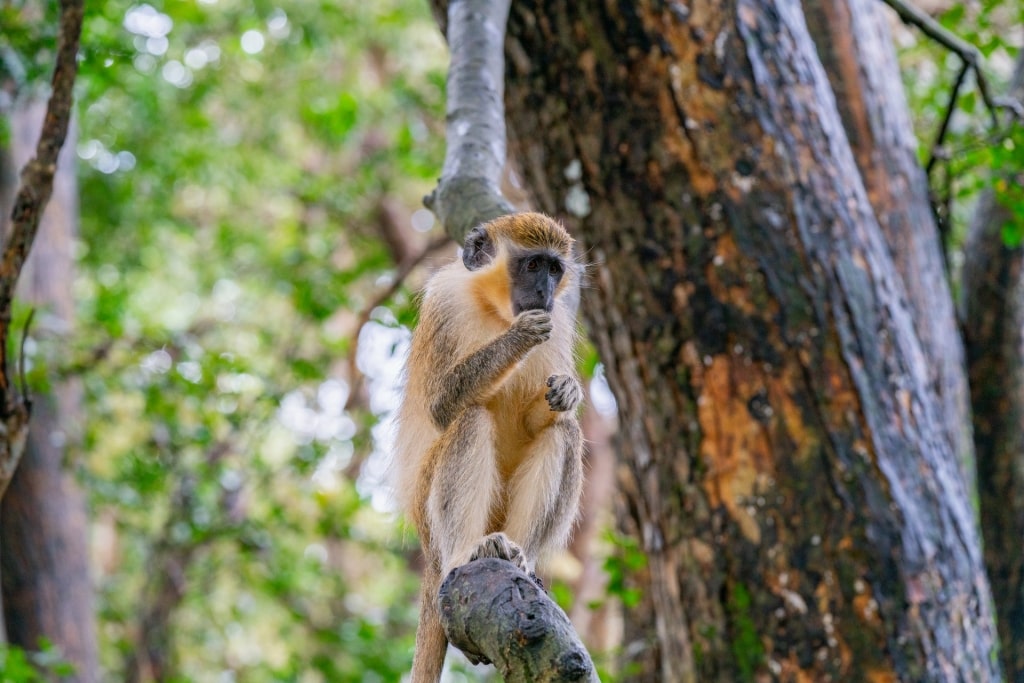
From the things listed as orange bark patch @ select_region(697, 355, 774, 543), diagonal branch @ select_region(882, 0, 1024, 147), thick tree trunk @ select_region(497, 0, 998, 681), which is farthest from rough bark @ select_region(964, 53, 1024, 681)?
orange bark patch @ select_region(697, 355, 774, 543)

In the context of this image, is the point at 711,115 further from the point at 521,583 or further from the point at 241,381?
the point at 241,381

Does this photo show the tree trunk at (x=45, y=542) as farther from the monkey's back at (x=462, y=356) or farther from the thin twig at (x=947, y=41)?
the thin twig at (x=947, y=41)

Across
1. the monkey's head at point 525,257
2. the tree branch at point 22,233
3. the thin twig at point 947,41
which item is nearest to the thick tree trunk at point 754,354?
the thin twig at point 947,41

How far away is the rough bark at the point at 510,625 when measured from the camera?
1964mm

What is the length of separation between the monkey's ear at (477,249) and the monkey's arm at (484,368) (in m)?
0.22

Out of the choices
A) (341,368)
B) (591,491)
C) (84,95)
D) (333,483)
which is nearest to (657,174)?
(84,95)

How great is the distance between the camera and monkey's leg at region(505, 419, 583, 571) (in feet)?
11.9

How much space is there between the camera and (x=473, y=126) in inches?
142

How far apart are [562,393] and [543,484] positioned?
436 mm

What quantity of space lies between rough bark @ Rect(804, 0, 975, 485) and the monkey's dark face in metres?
2.44

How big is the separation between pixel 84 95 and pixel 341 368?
10.4 meters

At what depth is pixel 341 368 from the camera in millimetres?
17422

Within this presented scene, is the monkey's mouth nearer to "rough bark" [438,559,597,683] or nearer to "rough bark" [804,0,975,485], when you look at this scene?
"rough bark" [438,559,597,683]

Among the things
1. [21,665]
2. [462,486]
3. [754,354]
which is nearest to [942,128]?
[754,354]
